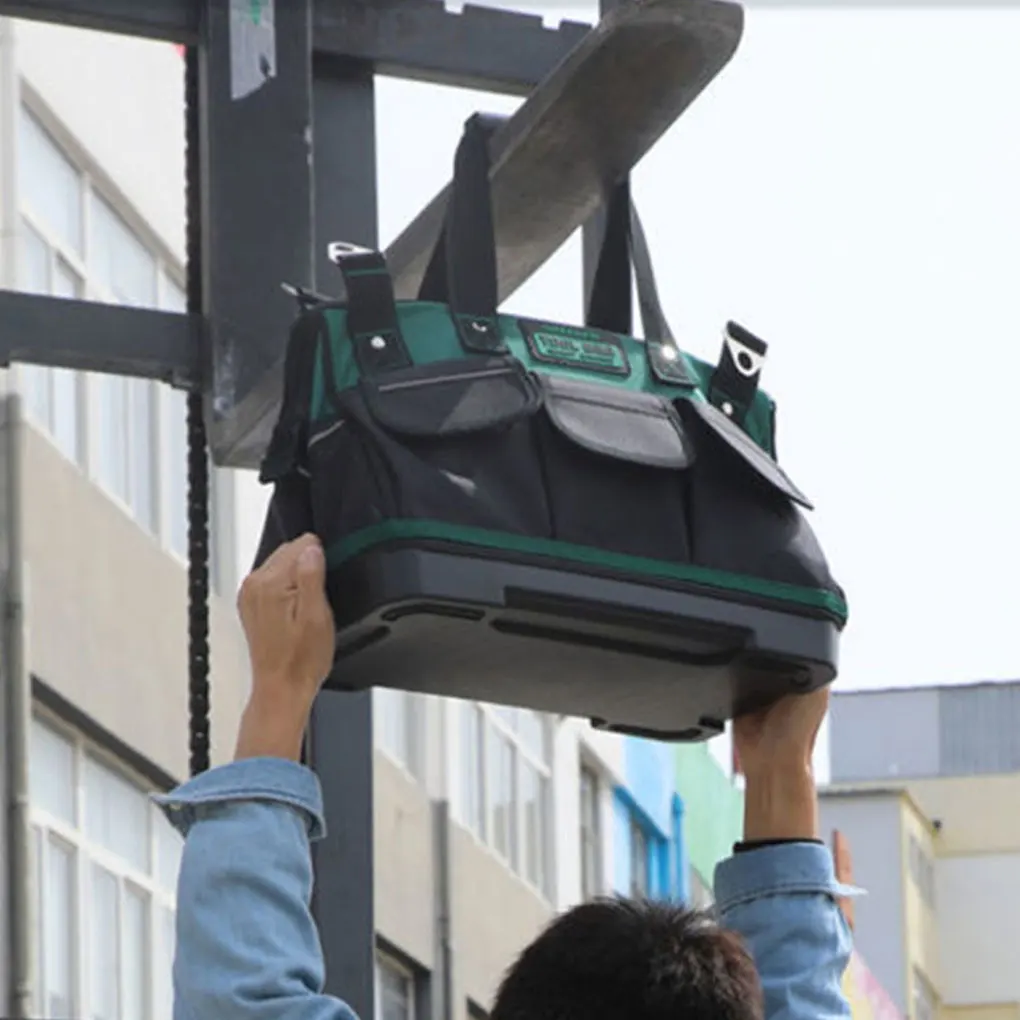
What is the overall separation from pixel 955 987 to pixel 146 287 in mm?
43923

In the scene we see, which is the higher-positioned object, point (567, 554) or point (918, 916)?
point (918, 916)

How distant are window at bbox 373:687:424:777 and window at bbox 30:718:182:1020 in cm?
470

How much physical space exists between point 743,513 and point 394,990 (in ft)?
64.9

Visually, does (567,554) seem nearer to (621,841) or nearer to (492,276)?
(492,276)

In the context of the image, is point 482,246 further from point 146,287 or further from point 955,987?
point 955,987

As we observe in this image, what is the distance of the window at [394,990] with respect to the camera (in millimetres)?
22875

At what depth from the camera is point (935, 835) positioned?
6006 centimetres

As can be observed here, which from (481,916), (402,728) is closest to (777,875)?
(402,728)

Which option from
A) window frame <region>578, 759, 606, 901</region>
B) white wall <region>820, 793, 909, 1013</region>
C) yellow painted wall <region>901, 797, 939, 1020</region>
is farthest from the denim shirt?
yellow painted wall <region>901, 797, 939, 1020</region>

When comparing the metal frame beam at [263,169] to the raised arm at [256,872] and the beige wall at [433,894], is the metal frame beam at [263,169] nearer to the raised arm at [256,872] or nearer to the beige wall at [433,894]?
the raised arm at [256,872]

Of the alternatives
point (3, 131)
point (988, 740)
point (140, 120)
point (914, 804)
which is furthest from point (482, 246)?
point (988, 740)

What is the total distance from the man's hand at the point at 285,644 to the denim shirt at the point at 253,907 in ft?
0.22

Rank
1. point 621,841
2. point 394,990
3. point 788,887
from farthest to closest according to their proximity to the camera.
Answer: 1. point 621,841
2. point 394,990
3. point 788,887

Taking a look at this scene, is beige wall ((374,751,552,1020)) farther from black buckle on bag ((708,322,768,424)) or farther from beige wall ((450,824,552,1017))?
black buckle on bag ((708,322,768,424))
